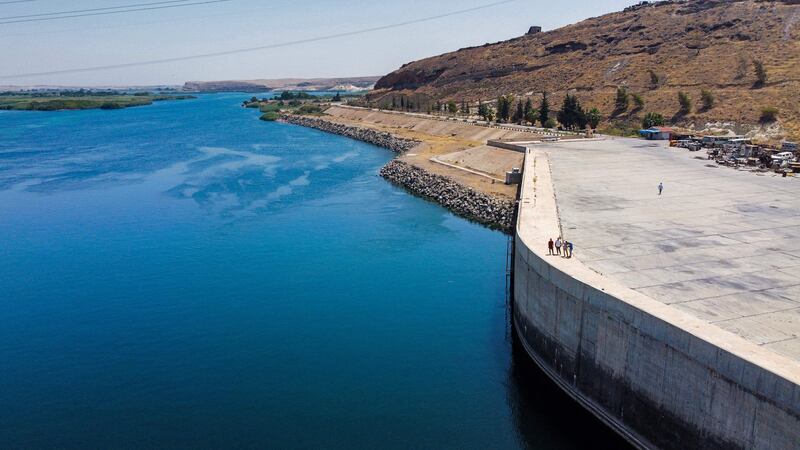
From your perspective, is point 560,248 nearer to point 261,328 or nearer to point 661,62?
point 261,328

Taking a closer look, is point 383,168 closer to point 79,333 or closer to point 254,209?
point 254,209

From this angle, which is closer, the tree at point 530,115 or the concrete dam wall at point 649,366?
the concrete dam wall at point 649,366

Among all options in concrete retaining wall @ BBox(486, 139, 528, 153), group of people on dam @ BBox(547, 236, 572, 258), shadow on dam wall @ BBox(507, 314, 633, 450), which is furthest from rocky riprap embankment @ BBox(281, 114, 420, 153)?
shadow on dam wall @ BBox(507, 314, 633, 450)

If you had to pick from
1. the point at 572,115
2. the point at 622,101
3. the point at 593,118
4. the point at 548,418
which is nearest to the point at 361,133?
the point at 572,115

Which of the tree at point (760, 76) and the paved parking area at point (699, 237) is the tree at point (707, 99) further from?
the paved parking area at point (699, 237)

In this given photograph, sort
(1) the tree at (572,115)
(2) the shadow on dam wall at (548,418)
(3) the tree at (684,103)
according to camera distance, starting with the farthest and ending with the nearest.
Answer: (1) the tree at (572,115)
(3) the tree at (684,103)
(2) the shadow on dam wall at (548,418)

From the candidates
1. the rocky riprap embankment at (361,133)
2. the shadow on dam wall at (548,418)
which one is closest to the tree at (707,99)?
the rocky riprap embankment at (361,133)

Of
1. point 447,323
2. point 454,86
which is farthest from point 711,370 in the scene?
point 454,86
